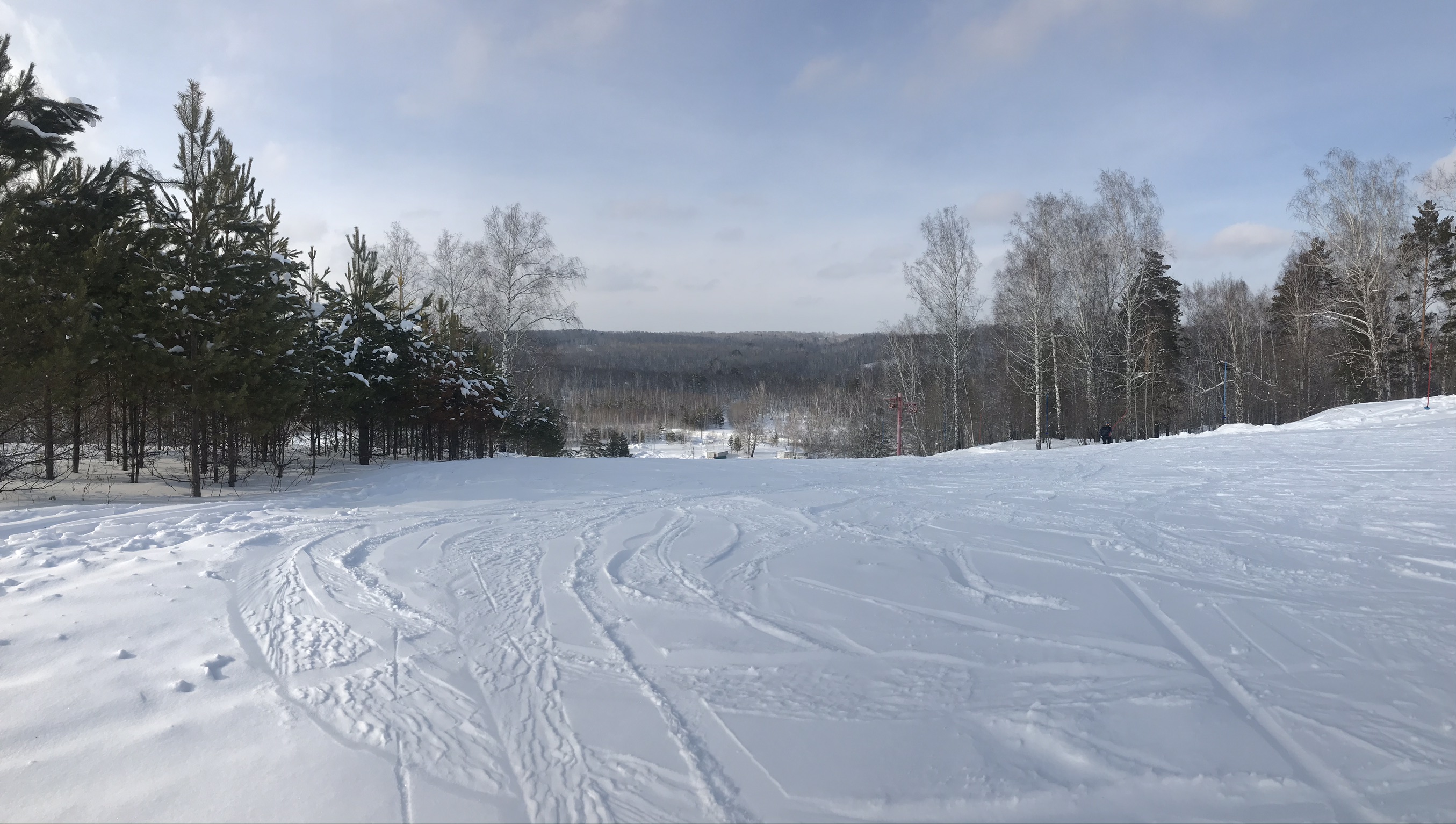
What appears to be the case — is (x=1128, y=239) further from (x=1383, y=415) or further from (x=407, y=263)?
(x=407, y=263)

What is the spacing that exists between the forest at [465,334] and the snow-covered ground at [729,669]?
335cm

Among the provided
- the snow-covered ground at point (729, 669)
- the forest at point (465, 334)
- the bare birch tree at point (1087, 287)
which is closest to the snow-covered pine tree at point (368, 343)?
the forest at point (465, 334)

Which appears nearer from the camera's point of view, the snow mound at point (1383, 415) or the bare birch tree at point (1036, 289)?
the snow mound at point (1383, 415)

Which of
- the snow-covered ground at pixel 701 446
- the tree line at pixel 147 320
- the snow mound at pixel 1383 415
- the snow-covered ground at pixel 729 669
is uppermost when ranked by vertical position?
the tree line at pixel 147 320

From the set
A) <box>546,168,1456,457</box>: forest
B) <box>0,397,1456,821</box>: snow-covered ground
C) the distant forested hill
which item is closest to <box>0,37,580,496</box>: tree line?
<box>0,397,1456,821</box>: snow-covered ground

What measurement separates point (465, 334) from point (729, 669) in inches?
756

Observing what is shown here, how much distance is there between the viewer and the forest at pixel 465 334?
900 cm

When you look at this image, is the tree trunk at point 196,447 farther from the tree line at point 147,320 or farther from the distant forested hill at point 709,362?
the distant forested hill at point 709,362

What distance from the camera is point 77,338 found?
8211 mm

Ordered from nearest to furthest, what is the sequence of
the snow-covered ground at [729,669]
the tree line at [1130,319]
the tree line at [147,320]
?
1. the snow-covered ground at [729,669]
2. the tree line at [147,320]
3. the tree line at [1130,319]

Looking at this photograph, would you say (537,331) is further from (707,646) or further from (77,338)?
(707,646)

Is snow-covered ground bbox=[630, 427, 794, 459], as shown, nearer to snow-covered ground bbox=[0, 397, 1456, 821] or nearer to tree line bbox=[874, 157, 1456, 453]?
tree line bbox=[874, 157, 1456, 453]

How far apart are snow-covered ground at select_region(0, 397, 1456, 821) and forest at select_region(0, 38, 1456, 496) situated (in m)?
3.35

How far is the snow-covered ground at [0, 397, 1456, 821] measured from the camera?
2.42m
